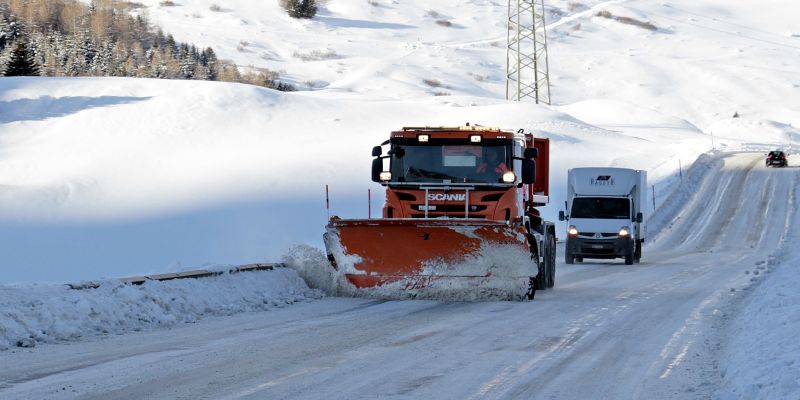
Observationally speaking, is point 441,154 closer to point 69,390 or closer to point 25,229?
point 69,390

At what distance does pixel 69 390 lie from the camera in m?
8.15

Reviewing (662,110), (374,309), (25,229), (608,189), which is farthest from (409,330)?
(662,110)

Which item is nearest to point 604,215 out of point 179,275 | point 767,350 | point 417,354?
point 179,275

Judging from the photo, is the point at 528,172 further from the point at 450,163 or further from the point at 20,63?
the point at 20,63

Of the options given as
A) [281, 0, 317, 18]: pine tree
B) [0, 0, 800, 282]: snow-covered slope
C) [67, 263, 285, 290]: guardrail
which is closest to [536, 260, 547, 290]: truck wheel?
[67, 263, 285, 290]: guardrail

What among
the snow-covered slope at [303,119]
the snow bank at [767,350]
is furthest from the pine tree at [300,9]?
the snow bank at [767,350]

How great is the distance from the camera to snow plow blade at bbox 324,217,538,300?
15.4m

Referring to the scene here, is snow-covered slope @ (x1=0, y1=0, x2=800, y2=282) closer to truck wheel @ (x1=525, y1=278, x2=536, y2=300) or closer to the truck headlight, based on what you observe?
truck wheel @ (x1=525, y1=278, x2=536, y2=300)

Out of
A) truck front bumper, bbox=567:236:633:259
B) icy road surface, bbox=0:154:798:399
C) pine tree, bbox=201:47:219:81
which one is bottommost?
truck front bumper, bbox=567:236:633:259

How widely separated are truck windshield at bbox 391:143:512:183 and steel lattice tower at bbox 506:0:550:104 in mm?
53427

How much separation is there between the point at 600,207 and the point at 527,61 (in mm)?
132834

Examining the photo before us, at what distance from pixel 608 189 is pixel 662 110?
104118 millimetres

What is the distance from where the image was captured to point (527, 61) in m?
161

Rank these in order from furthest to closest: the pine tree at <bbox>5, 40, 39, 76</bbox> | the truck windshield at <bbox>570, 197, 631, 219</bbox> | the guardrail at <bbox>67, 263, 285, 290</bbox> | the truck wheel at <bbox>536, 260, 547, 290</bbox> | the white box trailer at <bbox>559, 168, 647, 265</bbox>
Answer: the pine tree at <bbox>5, 40, 39, 76</bbox>, the truck windshield at <bbox>570, 197, 631, 219</bbox>, the white box trailer at <bbox>559, 168, 647, 265</bbox>, the truck wheel at <bbox>536, 260, 547, 290</bbox>, the guardrail at <bbox>67, 263, 285, 290</bbox>
